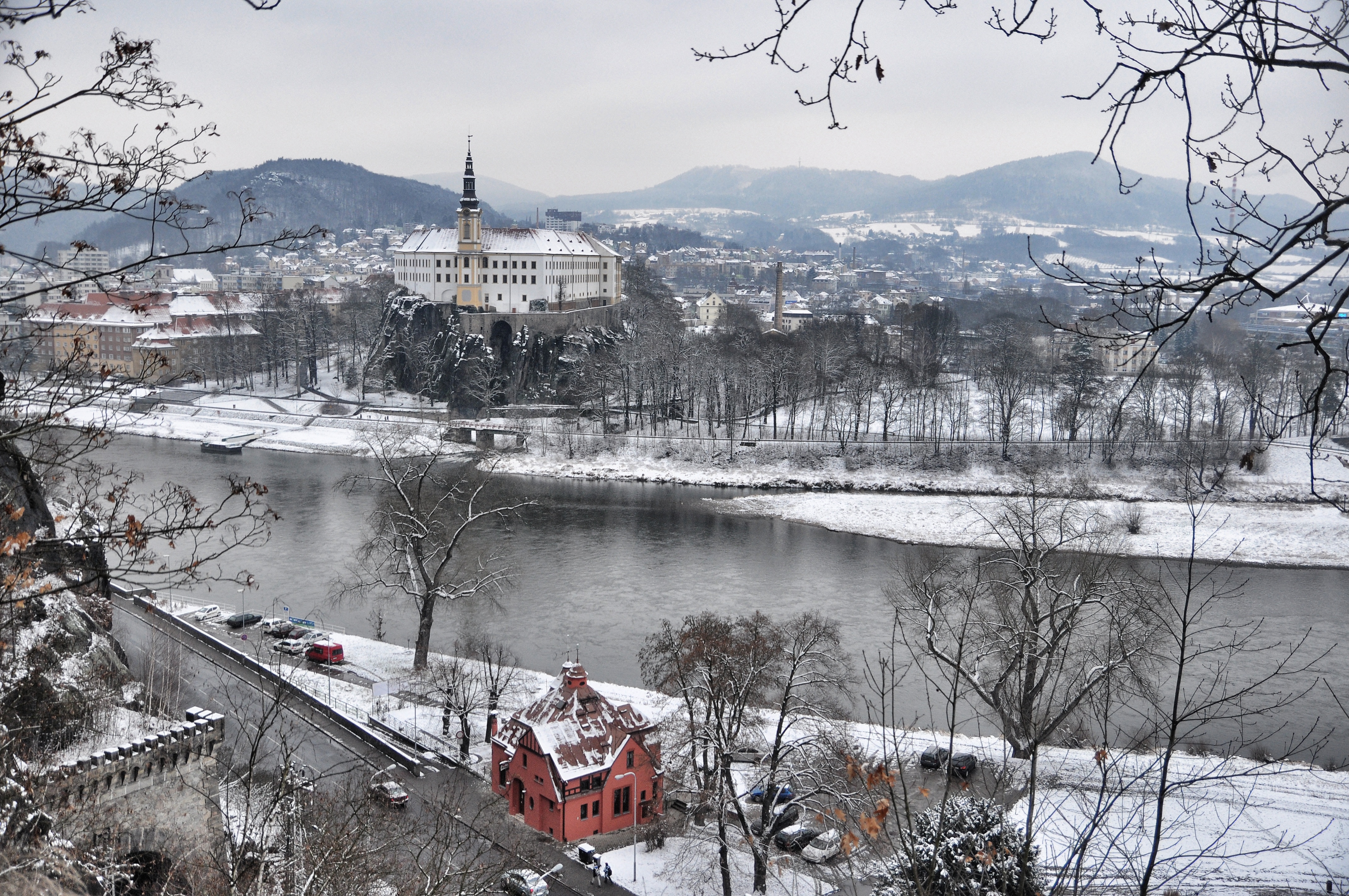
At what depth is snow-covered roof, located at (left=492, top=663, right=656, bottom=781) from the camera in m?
8.68

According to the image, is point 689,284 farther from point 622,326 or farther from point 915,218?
point 915,218

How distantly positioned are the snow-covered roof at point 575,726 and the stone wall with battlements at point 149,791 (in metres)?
2.53

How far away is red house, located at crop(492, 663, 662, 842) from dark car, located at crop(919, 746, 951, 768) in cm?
255

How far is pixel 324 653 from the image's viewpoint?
1230 cm

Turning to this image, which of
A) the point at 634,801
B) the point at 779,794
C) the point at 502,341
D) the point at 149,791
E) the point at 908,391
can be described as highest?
the point at 502,341

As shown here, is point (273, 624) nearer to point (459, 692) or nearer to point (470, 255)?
point (459, 692)

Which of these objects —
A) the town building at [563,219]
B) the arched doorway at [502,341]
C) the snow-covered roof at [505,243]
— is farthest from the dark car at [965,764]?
the town building at [563,219]

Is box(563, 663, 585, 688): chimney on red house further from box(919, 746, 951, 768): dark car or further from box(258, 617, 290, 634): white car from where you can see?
box(258, 617, 290, 634): white car

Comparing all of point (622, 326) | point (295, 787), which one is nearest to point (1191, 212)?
point (295, 787)

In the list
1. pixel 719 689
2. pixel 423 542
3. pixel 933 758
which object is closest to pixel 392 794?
pixel 719 689

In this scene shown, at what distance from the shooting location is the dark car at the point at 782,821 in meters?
7.89

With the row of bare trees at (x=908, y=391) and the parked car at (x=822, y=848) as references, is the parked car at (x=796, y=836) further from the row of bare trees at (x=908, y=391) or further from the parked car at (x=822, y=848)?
the row of bare trees at (x=908, y=391)

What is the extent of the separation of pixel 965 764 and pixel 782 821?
208 centimetres

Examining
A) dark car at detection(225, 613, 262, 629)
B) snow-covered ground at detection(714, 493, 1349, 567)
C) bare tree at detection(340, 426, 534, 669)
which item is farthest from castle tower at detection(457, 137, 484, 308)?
dark car at detection(225, 613, 262, 629)
